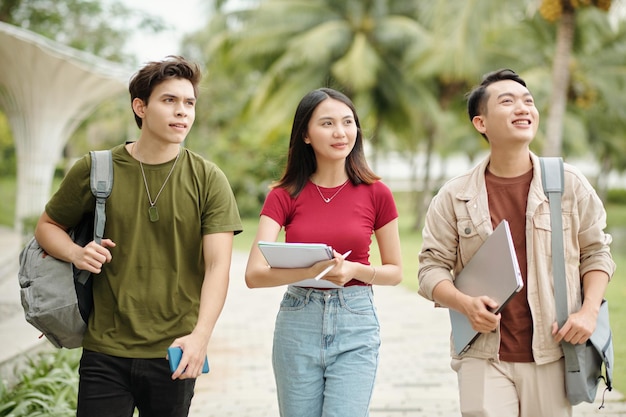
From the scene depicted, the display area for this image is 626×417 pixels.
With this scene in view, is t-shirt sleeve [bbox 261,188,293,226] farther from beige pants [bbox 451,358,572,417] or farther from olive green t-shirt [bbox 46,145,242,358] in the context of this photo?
beige pants [bbox 451,358,572,417]

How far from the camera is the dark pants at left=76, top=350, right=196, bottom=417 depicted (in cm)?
295

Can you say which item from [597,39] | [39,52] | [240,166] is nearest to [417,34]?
[597,39]

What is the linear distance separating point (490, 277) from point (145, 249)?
131 centimetres

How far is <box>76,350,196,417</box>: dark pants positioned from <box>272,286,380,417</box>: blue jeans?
1.46ft

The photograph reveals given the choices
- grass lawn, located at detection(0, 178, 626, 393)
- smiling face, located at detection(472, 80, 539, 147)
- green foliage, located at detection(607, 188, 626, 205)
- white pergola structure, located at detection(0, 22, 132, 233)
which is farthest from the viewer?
green foliage, located at detection(607, 188, 626, 205)

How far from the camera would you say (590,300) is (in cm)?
301

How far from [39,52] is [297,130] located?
9.75m

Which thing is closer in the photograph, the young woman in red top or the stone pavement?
the young woman in red top

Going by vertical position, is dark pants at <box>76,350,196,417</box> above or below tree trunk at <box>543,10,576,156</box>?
below

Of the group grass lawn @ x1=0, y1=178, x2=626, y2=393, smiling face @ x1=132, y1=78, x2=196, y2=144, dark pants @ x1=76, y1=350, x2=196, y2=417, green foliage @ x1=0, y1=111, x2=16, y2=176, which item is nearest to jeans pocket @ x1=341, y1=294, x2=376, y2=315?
dark pants @ x1=76, y1=350, x2=196, y2=417

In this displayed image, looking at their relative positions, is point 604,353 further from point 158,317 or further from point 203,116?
point 203,116

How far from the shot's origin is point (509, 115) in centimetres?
312

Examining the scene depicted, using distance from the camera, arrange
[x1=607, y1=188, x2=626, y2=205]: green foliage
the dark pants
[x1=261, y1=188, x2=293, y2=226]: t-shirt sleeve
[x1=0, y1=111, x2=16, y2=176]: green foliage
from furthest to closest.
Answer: [x1=607, y1=188, x2=626, y2=205]: green foliage, [x1=0, y1=111, x2=16, y2=176]: green foliage, [x1=261, y1=188, x2=293, y2=226]: t-shirt sleeve, the dark pants

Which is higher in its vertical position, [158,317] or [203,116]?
[203,116]
